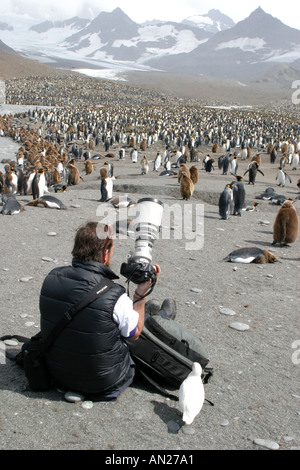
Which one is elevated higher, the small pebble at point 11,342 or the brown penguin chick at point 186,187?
the brown penguin chick at point 186,187

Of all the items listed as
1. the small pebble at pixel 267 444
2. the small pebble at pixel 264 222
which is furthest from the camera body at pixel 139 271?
the small pebble at pixel 264 222

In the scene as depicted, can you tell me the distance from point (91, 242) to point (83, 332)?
48 cm

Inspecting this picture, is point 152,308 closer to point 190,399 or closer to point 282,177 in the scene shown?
point 190,399

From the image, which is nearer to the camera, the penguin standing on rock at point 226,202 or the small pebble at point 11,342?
the small pebble at point 11,342

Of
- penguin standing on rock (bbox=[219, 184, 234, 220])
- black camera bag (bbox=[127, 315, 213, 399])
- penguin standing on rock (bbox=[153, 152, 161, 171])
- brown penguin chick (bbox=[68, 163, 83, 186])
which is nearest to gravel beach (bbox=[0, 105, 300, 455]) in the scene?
black camera bag (bbox=[127, 315, 213, 399])

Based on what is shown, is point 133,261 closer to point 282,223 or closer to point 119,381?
point 119,381

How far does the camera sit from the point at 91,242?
2.56 m

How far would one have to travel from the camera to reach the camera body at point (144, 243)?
2.52m

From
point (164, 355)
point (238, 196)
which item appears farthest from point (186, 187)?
point (164, 355)

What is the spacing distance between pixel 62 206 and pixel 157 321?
6.40 metres

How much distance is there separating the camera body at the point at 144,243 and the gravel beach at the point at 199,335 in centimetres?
79

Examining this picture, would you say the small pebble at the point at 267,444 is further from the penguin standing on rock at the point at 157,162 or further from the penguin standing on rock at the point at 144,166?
the penguin standing on rock at the point at 157,162

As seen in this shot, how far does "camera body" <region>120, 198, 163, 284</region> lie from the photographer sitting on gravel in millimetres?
71
